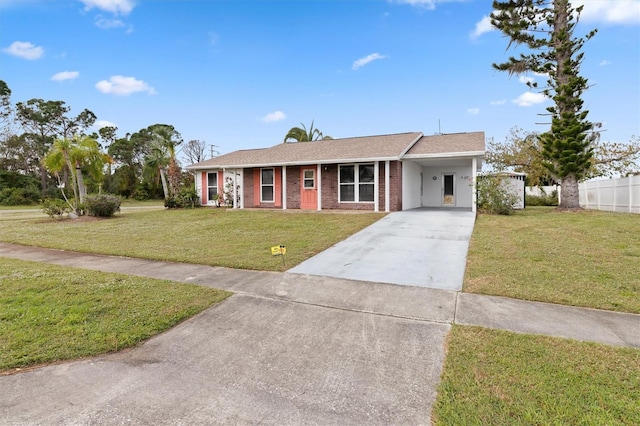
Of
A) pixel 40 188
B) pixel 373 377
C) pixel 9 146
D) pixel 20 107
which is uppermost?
pixel 20 107

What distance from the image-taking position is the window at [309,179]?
15648 mm

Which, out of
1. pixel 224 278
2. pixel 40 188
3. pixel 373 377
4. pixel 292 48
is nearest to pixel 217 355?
pixel 373 377

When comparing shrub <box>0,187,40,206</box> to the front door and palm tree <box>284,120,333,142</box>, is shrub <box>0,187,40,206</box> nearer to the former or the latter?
palm tree <box>284,120,333,142</box>

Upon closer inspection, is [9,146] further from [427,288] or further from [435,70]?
[427,288]

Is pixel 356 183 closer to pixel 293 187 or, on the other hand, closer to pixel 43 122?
pixel 293 187

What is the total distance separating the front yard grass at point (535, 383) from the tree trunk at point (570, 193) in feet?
49.0

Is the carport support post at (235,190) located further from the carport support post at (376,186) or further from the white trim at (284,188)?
the carport support post at (376,186)

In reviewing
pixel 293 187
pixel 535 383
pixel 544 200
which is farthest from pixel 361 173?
pixel 544 200

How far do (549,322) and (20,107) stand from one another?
166ft

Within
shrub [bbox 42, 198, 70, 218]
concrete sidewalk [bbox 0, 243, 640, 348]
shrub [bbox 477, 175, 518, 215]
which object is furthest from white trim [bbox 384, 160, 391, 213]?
shrub [bbox 42, 198, 70, 218]

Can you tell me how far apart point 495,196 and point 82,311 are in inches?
555

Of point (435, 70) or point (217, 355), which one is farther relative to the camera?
point (435, 70)

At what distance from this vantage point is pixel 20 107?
36344mm

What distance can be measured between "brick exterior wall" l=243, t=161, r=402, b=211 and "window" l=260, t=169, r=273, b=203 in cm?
27
